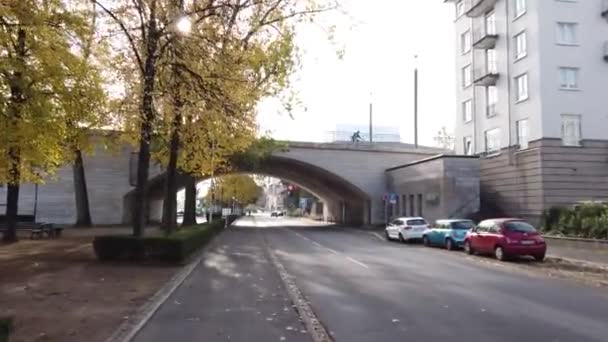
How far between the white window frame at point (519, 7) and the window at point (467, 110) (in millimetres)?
7954

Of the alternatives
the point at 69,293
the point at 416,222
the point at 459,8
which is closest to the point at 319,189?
the point at 459,8

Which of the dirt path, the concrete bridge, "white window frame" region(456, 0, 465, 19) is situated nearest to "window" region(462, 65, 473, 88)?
"white window frame" region(456, 0, 465, 19)

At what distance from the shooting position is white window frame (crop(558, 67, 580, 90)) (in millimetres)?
35969

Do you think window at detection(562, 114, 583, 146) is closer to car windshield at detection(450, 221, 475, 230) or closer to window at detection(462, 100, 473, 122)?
window at detection(462, 100, 473, 122)

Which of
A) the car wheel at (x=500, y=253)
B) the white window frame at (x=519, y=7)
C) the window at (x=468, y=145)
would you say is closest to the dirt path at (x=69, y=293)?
the car wheel at (x=500, y=253)

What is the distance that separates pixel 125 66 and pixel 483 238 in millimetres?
14004

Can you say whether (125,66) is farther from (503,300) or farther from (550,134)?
(550,134)

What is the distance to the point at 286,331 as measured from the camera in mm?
8578

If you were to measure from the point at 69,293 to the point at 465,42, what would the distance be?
40.2 meters

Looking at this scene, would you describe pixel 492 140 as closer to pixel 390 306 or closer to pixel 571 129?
pixel 571 129

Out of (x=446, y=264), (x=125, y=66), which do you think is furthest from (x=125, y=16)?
(x=446, y=264)

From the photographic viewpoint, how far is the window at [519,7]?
37666mm

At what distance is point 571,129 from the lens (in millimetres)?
35906

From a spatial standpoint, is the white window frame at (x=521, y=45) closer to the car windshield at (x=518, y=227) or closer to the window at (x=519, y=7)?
the window at (x=519, y=7)
